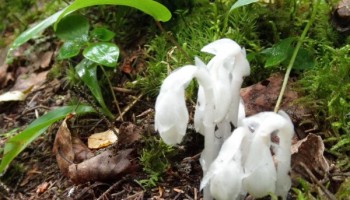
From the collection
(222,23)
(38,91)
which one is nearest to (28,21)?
(38,91)

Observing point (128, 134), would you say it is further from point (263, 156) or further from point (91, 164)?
point (263, 156)

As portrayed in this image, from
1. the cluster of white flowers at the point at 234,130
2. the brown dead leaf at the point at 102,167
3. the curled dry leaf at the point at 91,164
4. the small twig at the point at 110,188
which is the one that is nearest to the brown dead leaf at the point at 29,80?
the curled dry leaf at the point at 91,164

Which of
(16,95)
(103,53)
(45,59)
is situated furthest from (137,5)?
(45,59)

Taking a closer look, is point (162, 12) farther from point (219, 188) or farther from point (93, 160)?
point (219, 188)

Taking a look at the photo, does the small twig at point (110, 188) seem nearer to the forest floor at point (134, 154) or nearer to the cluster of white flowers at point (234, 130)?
the forest floor at point (134, 154)

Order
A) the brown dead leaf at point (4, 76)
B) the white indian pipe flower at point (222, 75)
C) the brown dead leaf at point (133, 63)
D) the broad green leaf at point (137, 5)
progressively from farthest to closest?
the brown dead leaf at point (4, 76) < the brown dead leaf at point (133, 63) < the broad green leaf at point (137, 5) < the white indian pipe flower at point (222, 75)

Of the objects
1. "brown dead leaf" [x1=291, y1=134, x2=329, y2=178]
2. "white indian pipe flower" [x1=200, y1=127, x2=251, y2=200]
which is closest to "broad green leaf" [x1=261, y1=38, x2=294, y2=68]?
"brown dead leaf" [x1=291, y1=134, x2=329, y2=178]

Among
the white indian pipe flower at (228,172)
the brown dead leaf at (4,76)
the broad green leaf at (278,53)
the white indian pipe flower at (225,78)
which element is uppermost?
the white indian pipe flower at (225,78)
